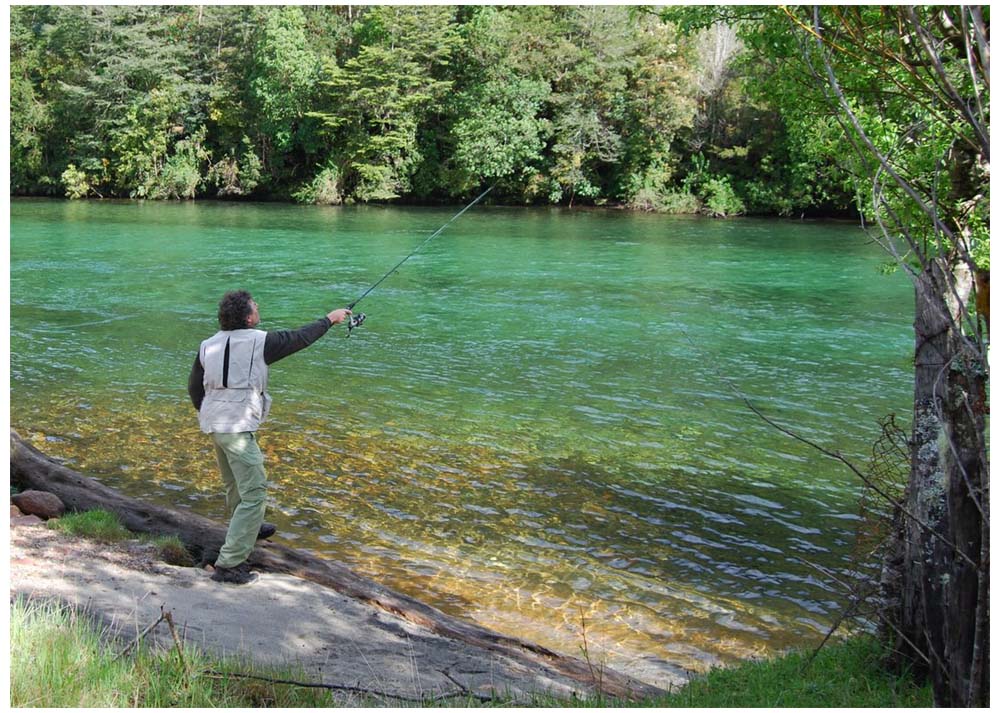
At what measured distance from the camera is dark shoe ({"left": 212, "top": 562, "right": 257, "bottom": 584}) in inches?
247

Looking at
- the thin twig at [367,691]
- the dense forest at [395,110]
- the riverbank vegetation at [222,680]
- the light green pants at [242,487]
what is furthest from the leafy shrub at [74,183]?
the thin twig at [367,691]

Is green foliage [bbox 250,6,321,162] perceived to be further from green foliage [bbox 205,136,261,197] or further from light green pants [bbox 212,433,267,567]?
light green pants [bbox 212,433,267,567]

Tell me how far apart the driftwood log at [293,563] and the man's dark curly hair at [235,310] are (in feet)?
5.16

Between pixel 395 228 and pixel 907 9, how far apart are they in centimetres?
3434

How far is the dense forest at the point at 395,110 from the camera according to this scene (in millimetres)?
47219

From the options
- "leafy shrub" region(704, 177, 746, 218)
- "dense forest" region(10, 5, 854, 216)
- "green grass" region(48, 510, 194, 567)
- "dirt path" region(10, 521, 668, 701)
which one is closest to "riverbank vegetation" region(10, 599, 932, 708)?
"dirt path" region(10, 521, 668, 701)

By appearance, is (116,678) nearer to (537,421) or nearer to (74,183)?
(537,421)

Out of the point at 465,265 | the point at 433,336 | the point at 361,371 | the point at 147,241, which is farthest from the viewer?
the point at 147,241

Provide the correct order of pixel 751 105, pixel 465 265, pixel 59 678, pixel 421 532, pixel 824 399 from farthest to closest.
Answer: pixel 751 105 < pixel 465 265 < pixel 824 399 < pixel 421 532 < pixel 59 678

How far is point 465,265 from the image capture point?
85.6 ft

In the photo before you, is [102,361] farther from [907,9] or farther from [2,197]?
[907,9]

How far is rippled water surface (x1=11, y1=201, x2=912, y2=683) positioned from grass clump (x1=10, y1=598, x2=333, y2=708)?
8.03ft

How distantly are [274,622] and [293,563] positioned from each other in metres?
1.12

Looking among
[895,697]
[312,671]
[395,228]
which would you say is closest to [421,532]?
[312,671]
